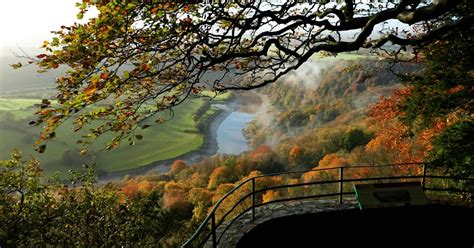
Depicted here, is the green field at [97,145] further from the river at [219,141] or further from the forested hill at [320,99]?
the forested hill at [320,99]

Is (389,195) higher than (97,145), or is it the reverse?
(389,195)

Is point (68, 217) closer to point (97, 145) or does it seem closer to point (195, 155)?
point (195, 155)

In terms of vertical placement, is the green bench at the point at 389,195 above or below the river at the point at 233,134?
above

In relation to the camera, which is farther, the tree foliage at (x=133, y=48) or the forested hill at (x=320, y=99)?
the forested hill at (x=320, y=99)

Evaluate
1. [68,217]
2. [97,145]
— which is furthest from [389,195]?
[97,145]

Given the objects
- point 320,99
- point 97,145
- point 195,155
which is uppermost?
point 320,99

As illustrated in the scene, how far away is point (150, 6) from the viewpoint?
5.23 meters

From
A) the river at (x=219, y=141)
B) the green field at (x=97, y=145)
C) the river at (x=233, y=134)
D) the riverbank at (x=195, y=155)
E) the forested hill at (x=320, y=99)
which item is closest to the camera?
the forested hill at (x=320, y=99)

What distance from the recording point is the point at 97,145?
92.8 meters

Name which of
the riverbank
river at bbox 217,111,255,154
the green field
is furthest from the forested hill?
the green field

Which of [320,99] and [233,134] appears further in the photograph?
[233,134]

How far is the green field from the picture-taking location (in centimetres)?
8369

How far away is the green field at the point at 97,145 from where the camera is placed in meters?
83.7

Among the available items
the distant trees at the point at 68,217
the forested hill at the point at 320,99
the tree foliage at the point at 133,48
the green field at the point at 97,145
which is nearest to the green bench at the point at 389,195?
the tree foliage at the point at 133,48
